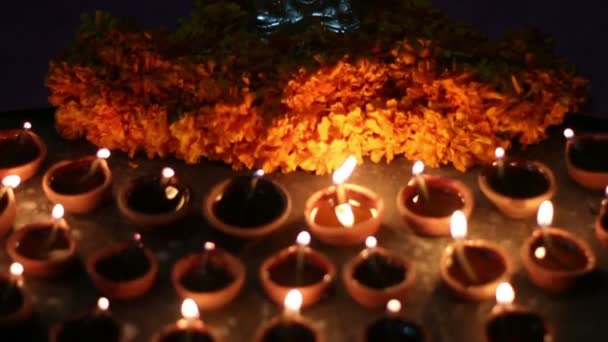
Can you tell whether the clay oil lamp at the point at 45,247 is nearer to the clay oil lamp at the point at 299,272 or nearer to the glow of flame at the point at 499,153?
the clay oil lamp at the point at 299,272

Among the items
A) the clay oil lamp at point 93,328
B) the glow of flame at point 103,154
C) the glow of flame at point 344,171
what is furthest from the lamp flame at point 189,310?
the glow of flame at point 103,154

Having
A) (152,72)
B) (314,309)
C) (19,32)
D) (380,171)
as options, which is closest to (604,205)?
(380,171)

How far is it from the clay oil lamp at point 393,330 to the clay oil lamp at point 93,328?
0.52 metres

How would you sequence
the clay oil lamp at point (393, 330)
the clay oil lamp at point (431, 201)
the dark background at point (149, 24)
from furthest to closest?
the dark background at point (149, 24), the clay oil lamp at point (431, 201), the clay oil lamp at point (393, 330)

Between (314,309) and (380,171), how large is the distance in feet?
1.89

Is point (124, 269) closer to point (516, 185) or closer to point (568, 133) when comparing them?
point (516, 185)

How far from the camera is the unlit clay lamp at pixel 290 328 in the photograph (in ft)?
5.71

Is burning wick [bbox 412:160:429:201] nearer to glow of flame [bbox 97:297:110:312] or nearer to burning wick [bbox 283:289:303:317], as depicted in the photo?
burning wick [bbox 283:289:303:317]

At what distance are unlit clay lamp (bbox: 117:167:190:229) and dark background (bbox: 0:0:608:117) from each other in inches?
28.0

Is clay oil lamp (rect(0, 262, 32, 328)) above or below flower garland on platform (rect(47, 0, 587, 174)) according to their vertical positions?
below

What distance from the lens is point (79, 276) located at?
2.01m

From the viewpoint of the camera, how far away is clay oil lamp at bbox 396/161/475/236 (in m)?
2.06

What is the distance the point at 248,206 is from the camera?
6.95 ft

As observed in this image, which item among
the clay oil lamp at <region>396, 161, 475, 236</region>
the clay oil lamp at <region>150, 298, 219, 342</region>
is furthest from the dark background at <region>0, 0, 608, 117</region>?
the clay oil lamp at <region>150, 298, 219, 342</region>
